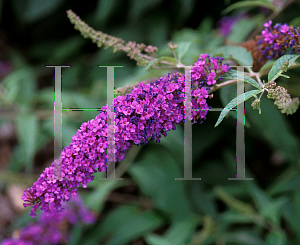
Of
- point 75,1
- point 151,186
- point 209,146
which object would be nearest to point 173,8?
point 75,1

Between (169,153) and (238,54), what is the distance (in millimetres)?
1671

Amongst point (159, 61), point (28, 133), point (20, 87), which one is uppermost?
point (20, 87)

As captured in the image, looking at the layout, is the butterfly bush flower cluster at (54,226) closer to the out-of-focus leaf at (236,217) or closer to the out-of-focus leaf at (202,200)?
the out-of-focus leaf at (202,200)

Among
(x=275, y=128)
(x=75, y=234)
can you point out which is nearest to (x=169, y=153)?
(x=275, y=128)

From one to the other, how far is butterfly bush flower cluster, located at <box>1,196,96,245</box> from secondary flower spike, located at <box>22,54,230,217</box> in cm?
156

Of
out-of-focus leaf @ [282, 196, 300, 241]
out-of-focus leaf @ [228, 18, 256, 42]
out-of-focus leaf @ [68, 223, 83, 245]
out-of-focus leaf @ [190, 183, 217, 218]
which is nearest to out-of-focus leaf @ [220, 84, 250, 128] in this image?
out-of-focus leaf @ [228, 18, 256, 42]

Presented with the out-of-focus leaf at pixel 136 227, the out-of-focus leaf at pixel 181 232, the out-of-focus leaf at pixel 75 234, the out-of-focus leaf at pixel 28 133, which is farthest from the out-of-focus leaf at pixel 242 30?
the out-of-focus leaf at pixel 75 234

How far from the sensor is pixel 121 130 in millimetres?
1280

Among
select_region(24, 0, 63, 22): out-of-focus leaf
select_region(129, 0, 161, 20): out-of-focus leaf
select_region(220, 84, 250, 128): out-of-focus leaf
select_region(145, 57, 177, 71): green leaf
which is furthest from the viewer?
select_region(24, 0, 63, 22): out-of-focus leaf

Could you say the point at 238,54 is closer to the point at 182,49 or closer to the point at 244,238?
the point at 182,49

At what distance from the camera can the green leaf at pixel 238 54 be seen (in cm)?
160

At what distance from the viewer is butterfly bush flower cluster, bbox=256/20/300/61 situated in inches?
56.6

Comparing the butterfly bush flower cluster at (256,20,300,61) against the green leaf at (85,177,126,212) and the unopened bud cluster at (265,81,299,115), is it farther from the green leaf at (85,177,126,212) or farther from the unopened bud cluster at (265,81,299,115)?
the green leaf at (85,177,126,212)

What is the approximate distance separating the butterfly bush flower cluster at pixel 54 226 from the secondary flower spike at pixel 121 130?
156cm
